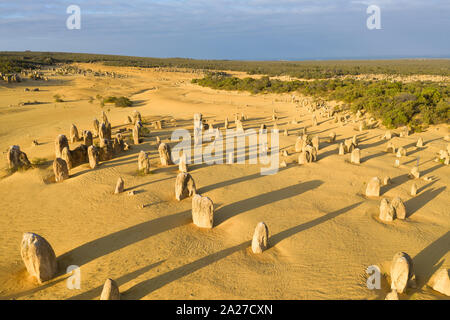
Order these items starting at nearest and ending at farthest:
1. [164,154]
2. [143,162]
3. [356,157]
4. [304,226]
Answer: [304,226]
[143,162]
[164,154]
[356,157]

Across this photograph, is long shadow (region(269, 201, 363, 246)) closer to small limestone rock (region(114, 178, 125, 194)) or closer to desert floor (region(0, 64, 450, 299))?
desert floor (region(0, 64, 450, 299))

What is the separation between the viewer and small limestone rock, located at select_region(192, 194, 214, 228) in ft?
32.2

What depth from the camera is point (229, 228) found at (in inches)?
396

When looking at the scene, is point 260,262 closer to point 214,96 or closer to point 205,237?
point 205,237

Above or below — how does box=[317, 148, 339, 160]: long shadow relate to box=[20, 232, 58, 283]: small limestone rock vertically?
above

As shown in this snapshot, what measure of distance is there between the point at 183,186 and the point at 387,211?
25.5ft

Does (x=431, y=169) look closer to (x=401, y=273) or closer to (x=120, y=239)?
(x=401, y=273)

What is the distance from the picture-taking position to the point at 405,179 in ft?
47.0

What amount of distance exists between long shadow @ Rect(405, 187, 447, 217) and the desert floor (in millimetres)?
47

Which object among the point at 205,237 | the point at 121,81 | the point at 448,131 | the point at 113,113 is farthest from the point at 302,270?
the point at 121,81

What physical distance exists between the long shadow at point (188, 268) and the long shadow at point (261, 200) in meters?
1.74

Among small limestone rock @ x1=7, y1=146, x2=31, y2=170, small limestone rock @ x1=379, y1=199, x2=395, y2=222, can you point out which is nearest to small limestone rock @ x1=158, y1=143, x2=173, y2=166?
small limestone rock @ x1=7, y1=146, x2=31, y2=170

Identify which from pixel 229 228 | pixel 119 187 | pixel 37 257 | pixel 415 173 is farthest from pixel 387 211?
pixel 37 257

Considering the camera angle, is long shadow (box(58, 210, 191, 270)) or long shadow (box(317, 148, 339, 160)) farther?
long shadow (box(317, 148, 339, 160))
